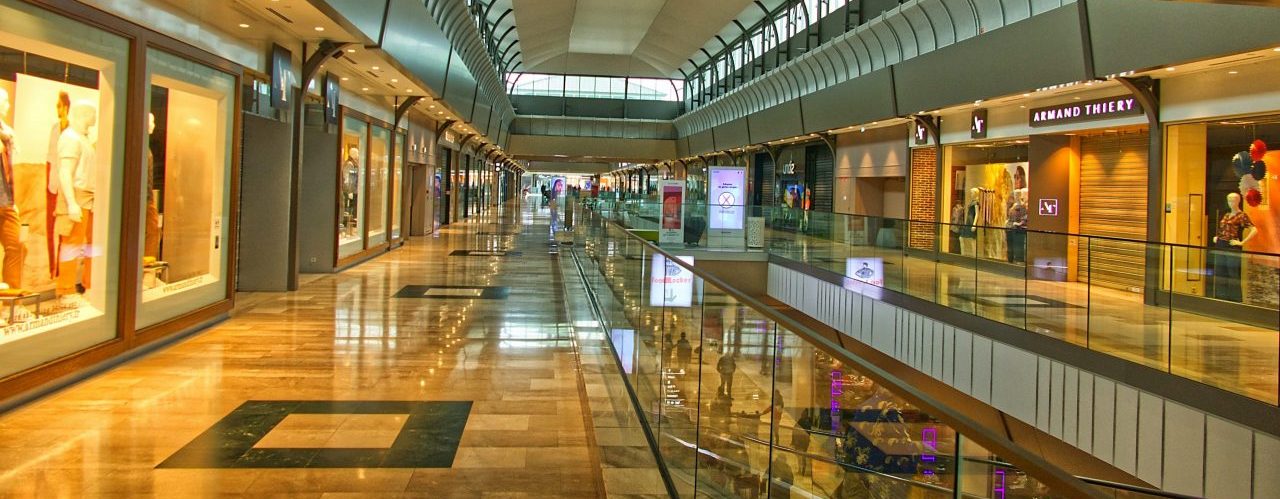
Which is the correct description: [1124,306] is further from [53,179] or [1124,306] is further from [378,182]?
[378,182]

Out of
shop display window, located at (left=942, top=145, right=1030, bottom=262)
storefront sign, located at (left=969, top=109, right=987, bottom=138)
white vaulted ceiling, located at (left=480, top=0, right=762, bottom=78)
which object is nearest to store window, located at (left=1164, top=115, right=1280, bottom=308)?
shop display window, located at (left=942, top=145, right=1030, bottom=262)

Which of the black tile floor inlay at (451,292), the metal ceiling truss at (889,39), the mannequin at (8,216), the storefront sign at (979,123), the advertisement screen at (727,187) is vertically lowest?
the black tile floor inlay at (451,292)

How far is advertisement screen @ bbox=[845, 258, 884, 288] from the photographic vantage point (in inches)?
621

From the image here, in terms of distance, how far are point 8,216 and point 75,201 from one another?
769 millimetres

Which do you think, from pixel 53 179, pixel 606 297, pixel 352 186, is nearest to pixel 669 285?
pixel 606 297

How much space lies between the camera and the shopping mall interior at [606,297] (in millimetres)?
3869

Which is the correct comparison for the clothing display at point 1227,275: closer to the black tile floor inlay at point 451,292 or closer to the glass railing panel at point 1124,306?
the glass railing panel at point 1124,306

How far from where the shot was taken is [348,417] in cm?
586

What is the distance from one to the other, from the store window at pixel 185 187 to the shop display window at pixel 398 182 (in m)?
10.5

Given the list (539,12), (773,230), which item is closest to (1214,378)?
(773,230)

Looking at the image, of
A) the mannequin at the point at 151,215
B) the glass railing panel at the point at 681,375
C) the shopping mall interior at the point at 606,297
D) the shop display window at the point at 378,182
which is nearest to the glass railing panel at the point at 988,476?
the shopping mall interior at the point at 606,297

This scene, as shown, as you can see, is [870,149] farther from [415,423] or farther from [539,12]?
[415,423]

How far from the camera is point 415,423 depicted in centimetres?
576

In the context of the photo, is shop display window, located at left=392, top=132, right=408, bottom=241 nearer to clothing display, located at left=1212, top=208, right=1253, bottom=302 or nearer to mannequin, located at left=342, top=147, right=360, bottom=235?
mannequin, located at left=342, top=147, right=360, bottom=235
